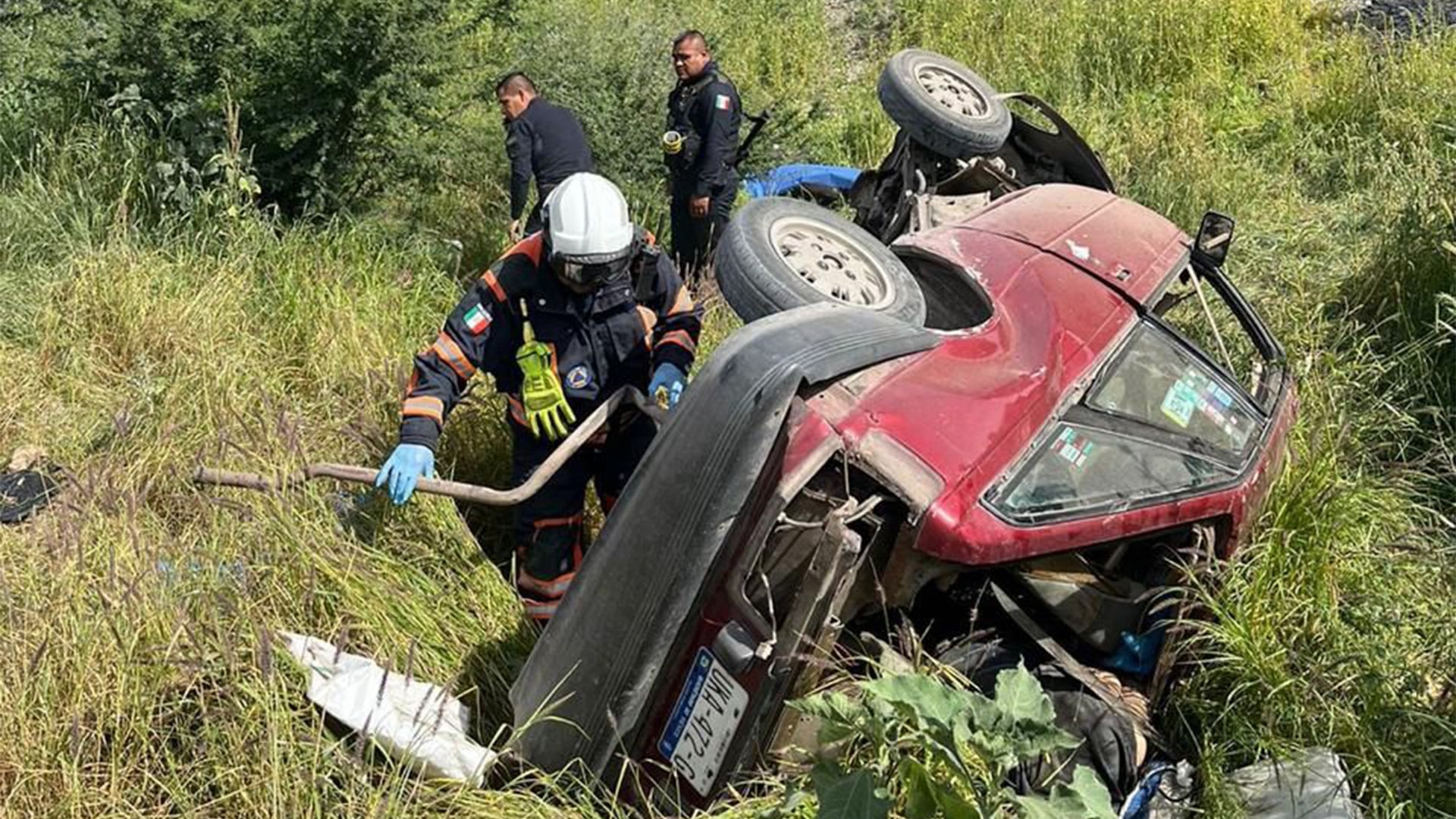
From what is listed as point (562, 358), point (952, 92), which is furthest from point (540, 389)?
point (952, 92)

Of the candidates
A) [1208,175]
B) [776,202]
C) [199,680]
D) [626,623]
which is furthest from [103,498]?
[1208,175]

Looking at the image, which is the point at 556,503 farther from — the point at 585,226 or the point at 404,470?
the point at 585,226

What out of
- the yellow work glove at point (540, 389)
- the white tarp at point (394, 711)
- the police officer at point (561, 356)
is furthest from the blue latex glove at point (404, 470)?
the white tarp at point (394, 711)

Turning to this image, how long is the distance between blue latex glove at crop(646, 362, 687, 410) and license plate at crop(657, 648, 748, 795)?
131 cm

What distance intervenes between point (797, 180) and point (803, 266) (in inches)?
152

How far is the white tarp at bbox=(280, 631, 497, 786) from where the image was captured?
2539 millimetres

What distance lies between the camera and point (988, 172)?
16.6 ft

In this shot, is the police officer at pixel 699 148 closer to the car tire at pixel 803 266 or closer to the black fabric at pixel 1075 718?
the car tire at pixel 803 266

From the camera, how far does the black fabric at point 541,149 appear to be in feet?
20.2

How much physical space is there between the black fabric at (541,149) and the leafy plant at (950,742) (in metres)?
4.64

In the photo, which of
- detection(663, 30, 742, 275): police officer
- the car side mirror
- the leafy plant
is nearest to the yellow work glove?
the leafy plant

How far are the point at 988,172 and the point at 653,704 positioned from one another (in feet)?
11.1

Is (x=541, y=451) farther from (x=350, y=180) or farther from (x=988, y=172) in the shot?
(x=350, y=180)

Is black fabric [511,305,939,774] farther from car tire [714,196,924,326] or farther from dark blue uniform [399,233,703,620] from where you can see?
dark blue uniform [399,233,703,620]
